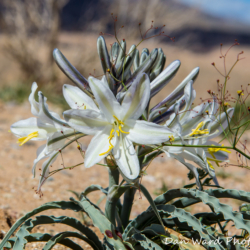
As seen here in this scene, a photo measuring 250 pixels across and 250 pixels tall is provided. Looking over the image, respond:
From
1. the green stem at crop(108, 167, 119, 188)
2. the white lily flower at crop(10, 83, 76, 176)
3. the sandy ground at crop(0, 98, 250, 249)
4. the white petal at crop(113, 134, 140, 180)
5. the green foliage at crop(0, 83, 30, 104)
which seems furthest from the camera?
the green foliage at crop(0, 83, 30, 104)

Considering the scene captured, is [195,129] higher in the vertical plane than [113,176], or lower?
higher

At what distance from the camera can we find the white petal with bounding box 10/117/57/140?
1.22 m

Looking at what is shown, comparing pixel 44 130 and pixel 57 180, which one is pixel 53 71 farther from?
pixel 44 130

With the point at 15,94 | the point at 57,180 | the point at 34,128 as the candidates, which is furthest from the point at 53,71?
the point at 34,128

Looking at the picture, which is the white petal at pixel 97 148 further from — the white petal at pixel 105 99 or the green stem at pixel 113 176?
the green stem at pixel 113 176

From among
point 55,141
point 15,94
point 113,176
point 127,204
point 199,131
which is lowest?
point 127,204

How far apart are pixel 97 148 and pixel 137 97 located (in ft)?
0.80

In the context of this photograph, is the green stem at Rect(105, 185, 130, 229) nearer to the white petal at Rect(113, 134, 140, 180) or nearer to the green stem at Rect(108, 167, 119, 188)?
the green stem at Rect(108, 167, 119, 188)

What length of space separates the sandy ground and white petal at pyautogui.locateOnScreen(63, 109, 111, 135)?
90cm

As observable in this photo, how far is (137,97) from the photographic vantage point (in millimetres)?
1094

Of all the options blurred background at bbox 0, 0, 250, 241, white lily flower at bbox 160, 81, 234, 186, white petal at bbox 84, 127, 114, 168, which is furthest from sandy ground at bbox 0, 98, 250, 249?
white lily flower at bbox 160, 81, 234, 186

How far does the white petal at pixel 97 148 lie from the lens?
1.03 m

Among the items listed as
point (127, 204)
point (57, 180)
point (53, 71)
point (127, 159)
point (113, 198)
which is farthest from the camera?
point (53, 71)

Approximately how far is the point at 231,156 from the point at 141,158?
345 cm
